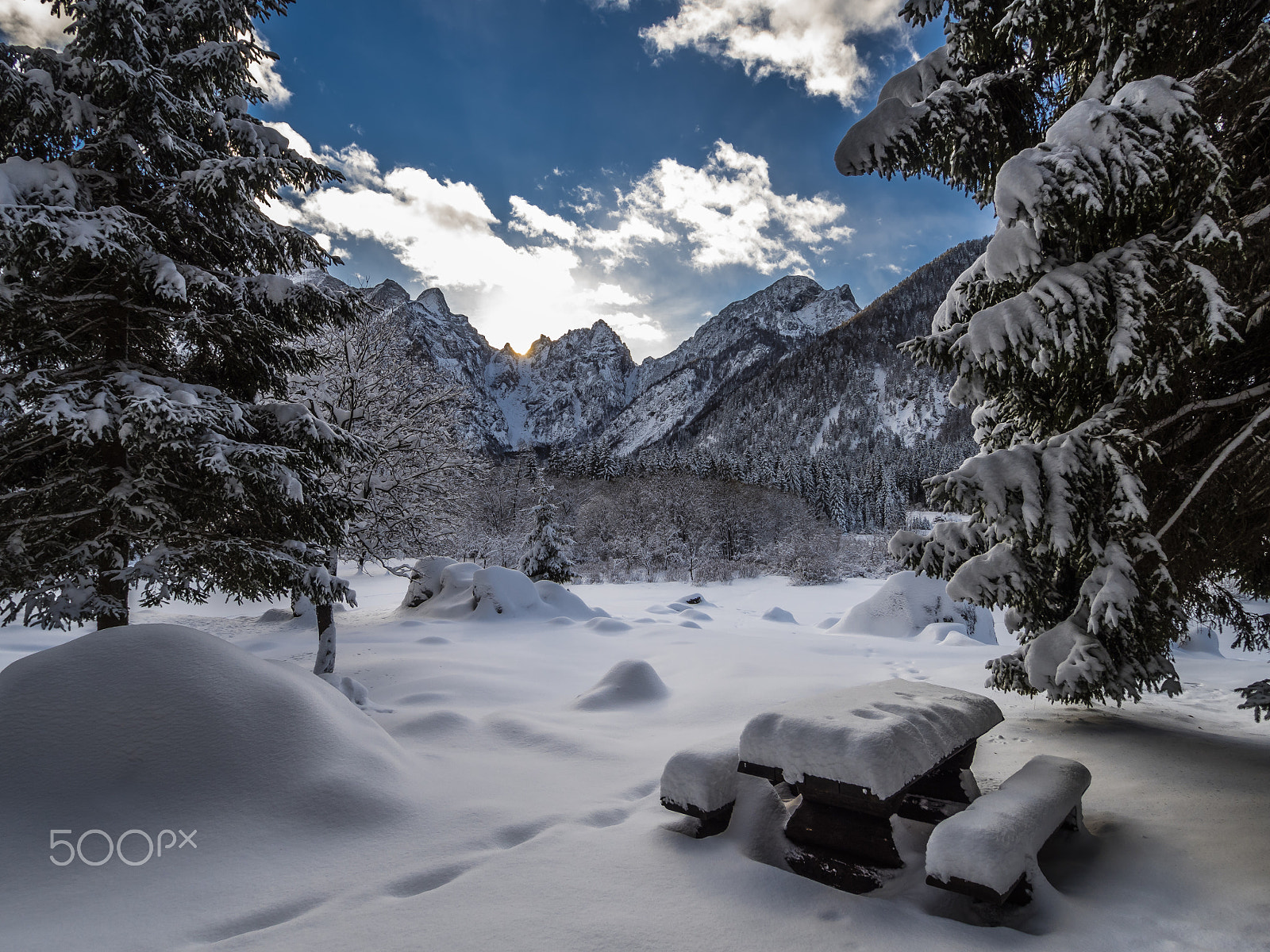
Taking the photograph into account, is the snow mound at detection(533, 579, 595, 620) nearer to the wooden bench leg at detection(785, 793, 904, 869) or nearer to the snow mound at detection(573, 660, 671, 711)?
the snow mound at detection(573, 660, 671, 711)

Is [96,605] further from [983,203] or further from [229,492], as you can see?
[983,203]

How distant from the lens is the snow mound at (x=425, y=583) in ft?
50.2

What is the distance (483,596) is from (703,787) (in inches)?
454

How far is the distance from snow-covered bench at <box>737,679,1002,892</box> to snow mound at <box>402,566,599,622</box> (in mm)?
11100

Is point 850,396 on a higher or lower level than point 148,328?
higher

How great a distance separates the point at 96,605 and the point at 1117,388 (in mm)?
8456

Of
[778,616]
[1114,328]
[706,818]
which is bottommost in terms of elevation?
[778,616]

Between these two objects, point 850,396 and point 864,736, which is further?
point 850,396

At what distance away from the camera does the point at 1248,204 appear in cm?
345

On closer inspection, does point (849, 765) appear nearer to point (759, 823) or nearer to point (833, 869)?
point (833, 869)

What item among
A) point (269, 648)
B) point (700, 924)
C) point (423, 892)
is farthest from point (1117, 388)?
point (269, 648)

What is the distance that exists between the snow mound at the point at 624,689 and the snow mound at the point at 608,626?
5231mm

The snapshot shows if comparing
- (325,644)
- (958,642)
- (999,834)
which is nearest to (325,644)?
(325,644)

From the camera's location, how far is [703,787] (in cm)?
305
